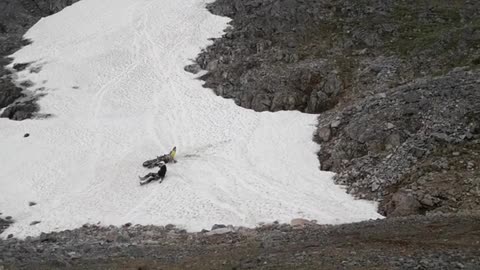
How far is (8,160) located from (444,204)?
26.2 meters

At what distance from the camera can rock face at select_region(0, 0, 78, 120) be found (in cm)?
3662

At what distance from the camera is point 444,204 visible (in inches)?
786

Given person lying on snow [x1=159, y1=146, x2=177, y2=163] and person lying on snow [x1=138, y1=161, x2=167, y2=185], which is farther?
person lying on snow [x1=159, y1=146, x2=177, y2=163]

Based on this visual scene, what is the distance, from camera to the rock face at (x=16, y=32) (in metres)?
36.6

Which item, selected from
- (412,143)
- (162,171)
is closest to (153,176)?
(162,171)

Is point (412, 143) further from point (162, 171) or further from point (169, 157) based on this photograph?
point (169, 157)

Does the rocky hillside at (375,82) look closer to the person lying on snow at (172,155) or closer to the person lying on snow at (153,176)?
the person lying on snow at (172,155)

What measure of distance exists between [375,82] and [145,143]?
1641 centimetres

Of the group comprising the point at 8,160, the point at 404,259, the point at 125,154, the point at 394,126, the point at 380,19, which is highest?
the point at 380,19

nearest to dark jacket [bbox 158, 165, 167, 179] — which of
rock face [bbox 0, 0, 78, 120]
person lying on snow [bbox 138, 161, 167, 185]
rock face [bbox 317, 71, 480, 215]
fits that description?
person lying on snow [bbox 138, 161, 167, 185]

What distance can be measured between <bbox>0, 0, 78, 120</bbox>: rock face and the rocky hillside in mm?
13994

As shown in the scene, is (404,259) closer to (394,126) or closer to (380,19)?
(394,126)

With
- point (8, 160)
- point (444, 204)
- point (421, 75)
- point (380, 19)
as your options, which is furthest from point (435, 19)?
point (8, 160)

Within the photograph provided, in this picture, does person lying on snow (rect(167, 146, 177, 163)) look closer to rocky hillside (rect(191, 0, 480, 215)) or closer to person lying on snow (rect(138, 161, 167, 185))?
person lying on snow (rect(138, 161, 167, 185))
